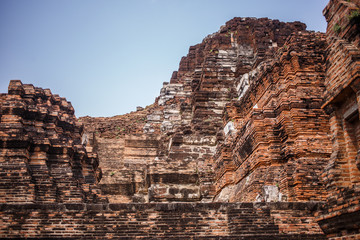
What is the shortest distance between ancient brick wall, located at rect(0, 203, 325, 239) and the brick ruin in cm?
2

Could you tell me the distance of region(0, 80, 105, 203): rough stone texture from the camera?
13055 millimetres

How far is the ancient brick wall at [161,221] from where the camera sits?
27.2ft

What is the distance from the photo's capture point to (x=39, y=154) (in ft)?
46.8

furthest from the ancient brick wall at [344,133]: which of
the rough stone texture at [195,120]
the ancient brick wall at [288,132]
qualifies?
the rough stone texture at [195,120]

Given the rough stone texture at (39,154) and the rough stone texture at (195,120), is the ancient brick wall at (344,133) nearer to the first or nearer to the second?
the rough stone texture at (195,120)

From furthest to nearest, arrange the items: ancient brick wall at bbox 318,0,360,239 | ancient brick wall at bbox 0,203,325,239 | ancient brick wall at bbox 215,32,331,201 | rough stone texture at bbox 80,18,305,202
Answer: rough stone texture at bbox 80,18,305,202 → ancient brick wall at bbox 215,32,331,201 → ancient brick wall at bbox 0,203,325,239 → ancient brick wall at bbox 318,0,360,239

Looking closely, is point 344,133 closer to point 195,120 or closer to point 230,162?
point 230,162

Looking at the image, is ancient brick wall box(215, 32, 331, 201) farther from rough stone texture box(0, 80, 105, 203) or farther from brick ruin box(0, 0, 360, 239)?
rough stone texture box(0, 80, 105, 203)

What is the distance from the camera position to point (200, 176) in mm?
15742

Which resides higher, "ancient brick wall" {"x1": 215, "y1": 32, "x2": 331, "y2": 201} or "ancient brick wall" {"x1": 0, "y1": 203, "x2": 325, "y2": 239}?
"ancient brick wall" {"x1": 215, "y1": 32, "x2": 331, "y2": 201}

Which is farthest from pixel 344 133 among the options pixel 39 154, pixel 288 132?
pixel 39 154

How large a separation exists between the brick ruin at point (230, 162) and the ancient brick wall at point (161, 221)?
0.07 feet

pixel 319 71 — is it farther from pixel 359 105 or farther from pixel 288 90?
pixel 359 105

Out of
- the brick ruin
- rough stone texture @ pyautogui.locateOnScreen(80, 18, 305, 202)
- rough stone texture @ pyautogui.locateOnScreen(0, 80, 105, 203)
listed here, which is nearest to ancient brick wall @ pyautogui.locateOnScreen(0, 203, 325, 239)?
the brick ruin
